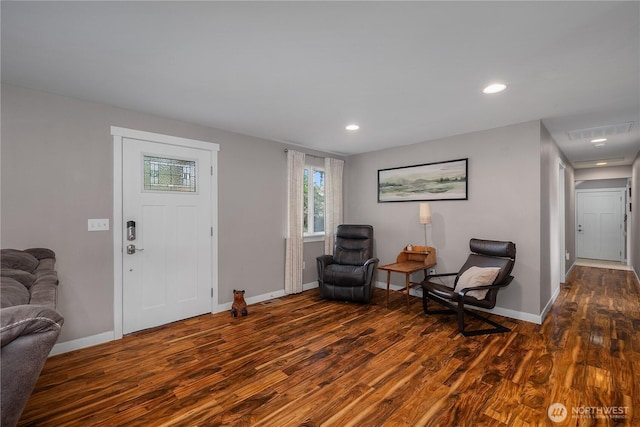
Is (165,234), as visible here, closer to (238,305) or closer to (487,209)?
(238,305)

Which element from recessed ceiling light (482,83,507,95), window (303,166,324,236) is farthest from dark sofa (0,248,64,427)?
window (303,166,324,236)

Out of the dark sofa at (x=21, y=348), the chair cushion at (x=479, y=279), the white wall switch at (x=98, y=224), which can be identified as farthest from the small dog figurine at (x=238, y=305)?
the dark sofa at (x=21, y=348)

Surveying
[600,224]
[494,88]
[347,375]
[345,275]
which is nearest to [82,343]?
[347,375]

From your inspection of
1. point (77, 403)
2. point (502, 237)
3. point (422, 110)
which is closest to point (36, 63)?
point (77, 403)

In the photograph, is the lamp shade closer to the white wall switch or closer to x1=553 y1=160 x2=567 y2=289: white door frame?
x1=553 y1=160 x2=567 y2=289: white door frame

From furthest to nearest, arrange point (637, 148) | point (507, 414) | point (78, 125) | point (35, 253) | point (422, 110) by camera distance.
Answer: point (637, 148) < point (422, 110) < point (78, 125) < point (35, 253) < point (507, 414)

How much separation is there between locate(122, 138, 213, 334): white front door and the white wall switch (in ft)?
0.51

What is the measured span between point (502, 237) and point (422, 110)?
192cm

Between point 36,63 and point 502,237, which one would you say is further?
point 502,237

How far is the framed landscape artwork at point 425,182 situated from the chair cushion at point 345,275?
4.54 feet

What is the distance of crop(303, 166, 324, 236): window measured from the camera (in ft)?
16.0

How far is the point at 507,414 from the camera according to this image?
1.85m

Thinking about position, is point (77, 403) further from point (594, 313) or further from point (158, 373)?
point (594, 313)

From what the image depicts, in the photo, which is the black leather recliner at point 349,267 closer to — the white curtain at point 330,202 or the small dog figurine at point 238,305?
the white curtain at point 330,202
